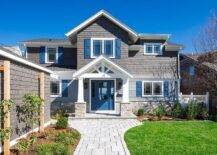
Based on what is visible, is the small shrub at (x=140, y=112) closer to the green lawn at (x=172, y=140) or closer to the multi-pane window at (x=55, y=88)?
the multi-pane window at (x=55, y=88)

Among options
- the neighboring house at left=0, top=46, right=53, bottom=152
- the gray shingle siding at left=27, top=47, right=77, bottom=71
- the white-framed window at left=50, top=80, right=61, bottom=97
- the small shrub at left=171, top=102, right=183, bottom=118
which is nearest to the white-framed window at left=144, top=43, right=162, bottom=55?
the small shrub at left=171, top=102, right=183, bottom=118

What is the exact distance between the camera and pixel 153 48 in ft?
102

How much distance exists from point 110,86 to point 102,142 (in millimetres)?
14978

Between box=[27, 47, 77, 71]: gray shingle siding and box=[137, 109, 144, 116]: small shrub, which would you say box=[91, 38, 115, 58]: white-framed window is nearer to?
box=[27, 47, 77, 71]: gray shingle siding

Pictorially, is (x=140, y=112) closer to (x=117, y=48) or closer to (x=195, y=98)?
(x=195, y=98)

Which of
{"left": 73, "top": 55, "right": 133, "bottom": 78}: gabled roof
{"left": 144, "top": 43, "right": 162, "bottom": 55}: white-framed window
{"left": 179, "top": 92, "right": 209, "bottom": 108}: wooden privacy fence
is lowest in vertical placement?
{"left": 179, "top": 92, "right": 209, "bottom": 108}: wooden privacy fence

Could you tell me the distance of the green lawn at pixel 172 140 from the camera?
1294 centimetres

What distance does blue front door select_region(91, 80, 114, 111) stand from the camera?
29.4m

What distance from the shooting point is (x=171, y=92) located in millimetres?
30453

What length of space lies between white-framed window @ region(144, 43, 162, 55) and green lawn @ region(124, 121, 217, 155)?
11122 millimetres

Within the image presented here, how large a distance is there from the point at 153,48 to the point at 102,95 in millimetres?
5603

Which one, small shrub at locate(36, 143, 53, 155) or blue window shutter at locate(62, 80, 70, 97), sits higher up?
blue window shutter at locate(62, 80, 70, 97)

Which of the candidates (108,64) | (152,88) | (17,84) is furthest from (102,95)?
(17,84)

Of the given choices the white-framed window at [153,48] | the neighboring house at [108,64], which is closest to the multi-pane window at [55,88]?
the neighboring house at [108,64]
